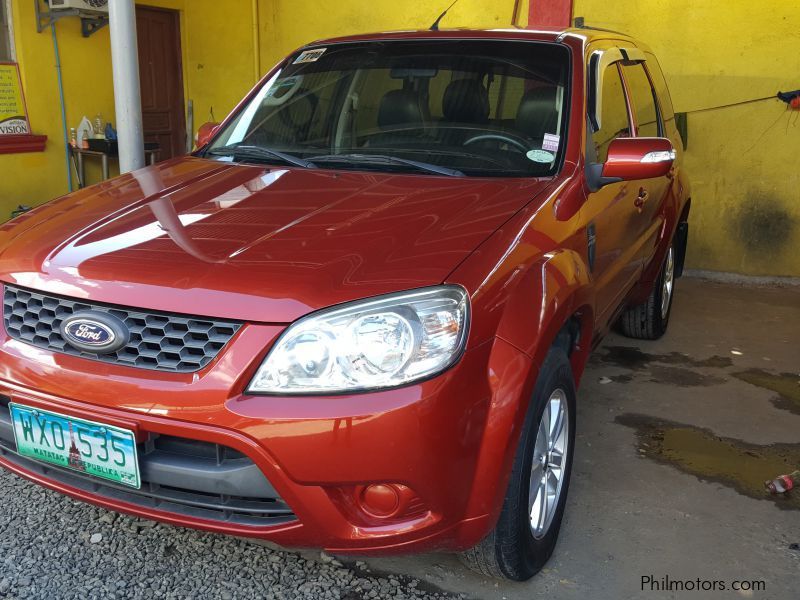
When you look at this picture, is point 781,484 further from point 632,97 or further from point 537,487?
point 632,97

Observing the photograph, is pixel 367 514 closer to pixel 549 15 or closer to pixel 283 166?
pixel 283 166

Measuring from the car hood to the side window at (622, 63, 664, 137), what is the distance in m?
1.36

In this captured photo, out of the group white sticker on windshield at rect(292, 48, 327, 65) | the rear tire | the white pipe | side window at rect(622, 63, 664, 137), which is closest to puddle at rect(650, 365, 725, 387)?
the rear tire

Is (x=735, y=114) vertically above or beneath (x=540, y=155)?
beneath

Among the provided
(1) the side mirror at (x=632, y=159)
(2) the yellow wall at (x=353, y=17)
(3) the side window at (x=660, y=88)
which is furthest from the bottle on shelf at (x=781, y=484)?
(2) the yellow wall at (x=353, y=17)

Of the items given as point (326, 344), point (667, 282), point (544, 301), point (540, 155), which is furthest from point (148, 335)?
point (667, 282)

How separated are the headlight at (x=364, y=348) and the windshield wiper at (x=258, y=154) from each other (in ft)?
3.54

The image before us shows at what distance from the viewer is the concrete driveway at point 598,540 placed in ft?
7.41

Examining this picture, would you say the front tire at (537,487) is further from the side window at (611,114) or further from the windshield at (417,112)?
the side window at (611,114)

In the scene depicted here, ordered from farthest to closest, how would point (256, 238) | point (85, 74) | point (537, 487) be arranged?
point (85, 74)
point (537, 487)
point (256, 238)

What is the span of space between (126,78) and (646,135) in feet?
8.84

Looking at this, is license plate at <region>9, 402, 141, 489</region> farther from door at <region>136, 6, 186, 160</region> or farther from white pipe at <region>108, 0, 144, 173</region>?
door at <region>136, 6, 186, 160</region>

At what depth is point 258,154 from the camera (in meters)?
2.84

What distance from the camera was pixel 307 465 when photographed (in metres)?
1.71
